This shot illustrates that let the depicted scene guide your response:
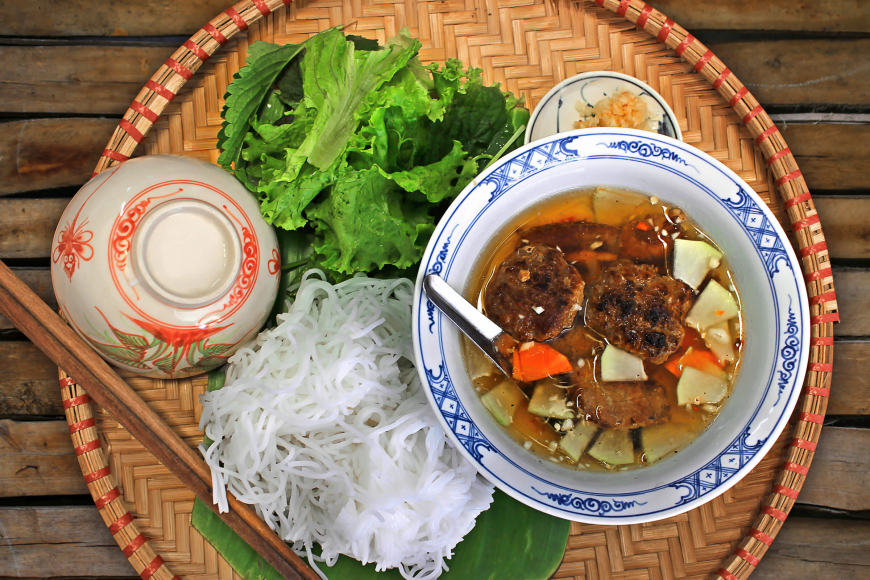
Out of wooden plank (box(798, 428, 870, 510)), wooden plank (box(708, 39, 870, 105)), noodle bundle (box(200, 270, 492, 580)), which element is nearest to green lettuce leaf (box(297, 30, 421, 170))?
noodle bundle (box(200, 270, 492, 580))

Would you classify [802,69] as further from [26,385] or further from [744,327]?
[26,385]

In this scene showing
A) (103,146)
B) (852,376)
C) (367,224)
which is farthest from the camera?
(103,146)

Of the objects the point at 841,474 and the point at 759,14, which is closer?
the point at 841,474

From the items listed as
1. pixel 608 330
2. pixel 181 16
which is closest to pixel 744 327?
pixel 608 330

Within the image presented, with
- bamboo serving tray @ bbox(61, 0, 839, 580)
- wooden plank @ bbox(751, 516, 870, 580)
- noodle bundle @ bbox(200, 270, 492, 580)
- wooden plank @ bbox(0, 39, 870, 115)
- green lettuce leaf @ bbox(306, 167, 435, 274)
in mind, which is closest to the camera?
green lettuce leaf @ bbox(306, 167, 435, 274)

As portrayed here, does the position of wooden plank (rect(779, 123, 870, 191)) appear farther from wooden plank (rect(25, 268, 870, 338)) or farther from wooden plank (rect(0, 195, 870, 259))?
wooden plank (rect(25, 268, 870, 338))

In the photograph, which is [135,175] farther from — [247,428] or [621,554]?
Answer: [621,554]
